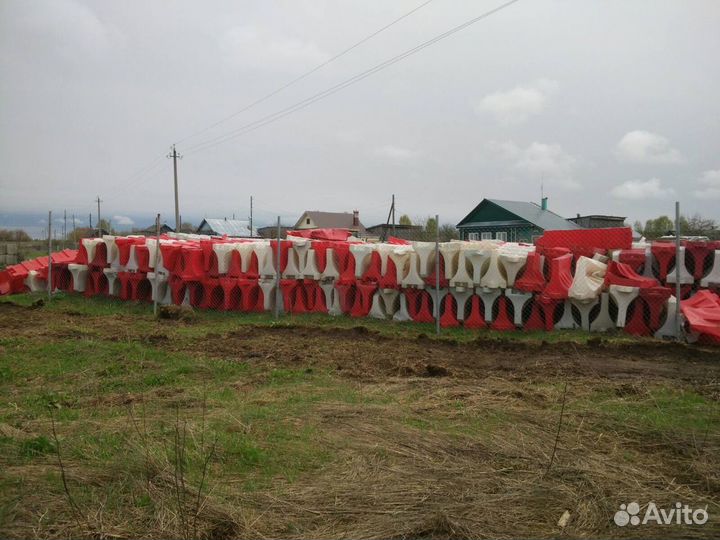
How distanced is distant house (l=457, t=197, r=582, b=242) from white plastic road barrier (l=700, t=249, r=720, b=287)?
2938 centimetres

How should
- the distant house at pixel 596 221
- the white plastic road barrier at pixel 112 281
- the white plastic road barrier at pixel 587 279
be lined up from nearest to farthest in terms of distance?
1. the white plastic road barrier at pixel 587 279
2. the white plastic road barrier at pixel 112 281
3. the distant house at pixel 596 221

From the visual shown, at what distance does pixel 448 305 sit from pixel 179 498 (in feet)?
27.8

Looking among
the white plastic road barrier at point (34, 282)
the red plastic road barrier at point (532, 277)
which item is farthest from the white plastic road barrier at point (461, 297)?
the white plastic road barrier at point (34, 282)

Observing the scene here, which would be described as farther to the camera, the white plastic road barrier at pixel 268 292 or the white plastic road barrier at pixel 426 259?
the white plastic road barrier at pixel 268 292

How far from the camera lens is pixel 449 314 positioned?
447 inches

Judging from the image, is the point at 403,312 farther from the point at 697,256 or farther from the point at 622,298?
the point at 697,256

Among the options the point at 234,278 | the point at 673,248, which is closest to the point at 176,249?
the point at 234,278

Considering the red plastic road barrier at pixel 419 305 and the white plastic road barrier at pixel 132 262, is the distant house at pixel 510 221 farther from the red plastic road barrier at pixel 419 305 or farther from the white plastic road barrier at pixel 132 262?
the white plastic road barrier at pixel 132 262

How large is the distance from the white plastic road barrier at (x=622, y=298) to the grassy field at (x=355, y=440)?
85 cm

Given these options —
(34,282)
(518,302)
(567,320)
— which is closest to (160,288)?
(34,282)

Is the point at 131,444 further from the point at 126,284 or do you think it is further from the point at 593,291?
the point at 126,284

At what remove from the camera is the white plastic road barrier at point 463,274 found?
1099 centimetres

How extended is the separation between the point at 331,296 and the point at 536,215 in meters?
33.0

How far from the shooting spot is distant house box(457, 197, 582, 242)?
132 ft
